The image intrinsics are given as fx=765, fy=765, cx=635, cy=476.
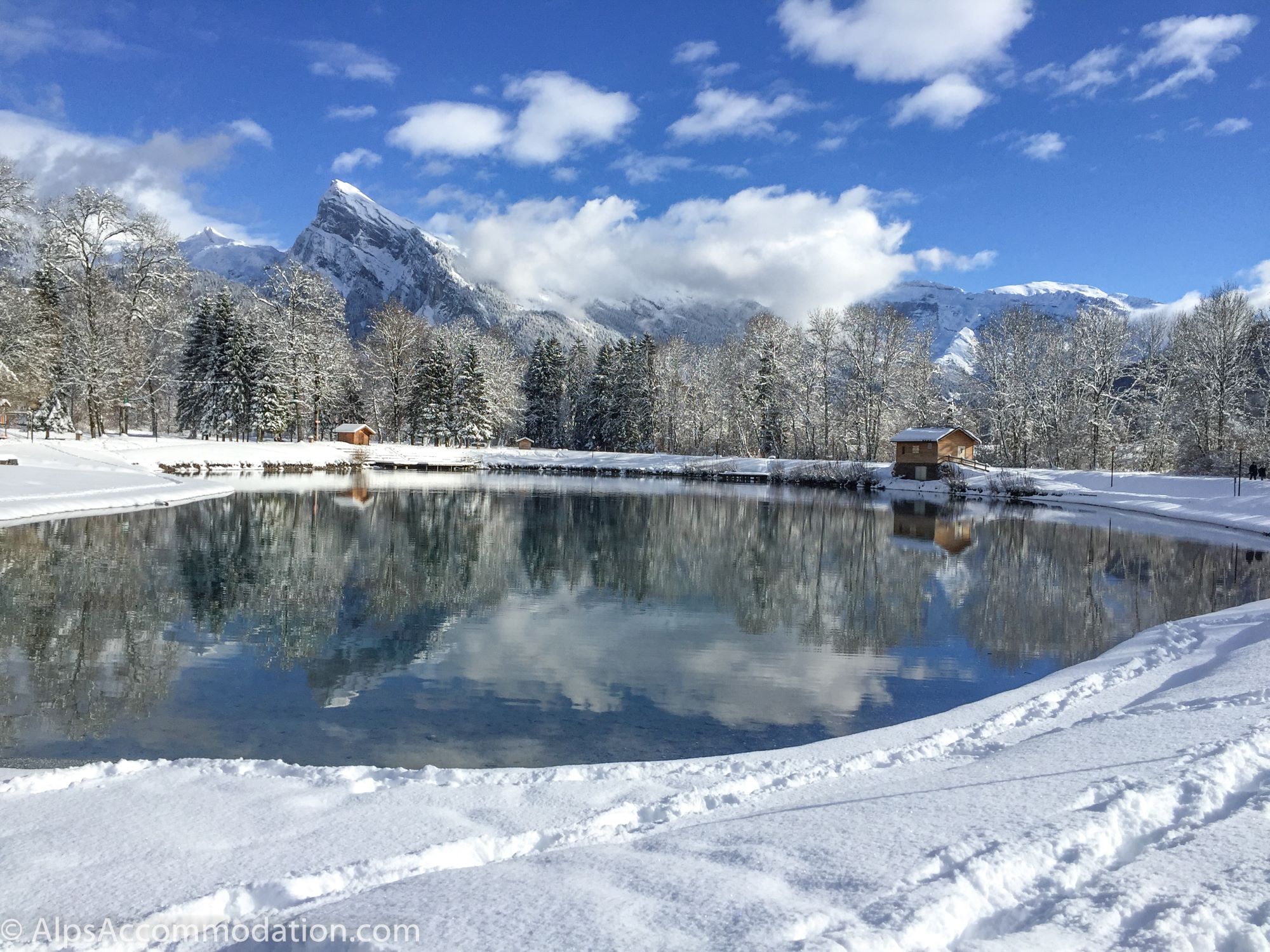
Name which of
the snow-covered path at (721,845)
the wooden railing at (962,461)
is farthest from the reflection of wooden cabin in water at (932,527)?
the snow-covered path at (721,845)

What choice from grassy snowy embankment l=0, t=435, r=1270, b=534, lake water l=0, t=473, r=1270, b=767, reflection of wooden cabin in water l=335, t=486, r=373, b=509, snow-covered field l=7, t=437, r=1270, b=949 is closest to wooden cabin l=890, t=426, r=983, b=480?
grassy snowy embankment l=0, t=435, r=1270, b=534

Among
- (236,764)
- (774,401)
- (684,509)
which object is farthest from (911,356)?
(236,764)

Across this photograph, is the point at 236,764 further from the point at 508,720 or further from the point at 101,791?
the point at 508,720

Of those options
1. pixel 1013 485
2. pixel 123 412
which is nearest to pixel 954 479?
pixel 1013 485

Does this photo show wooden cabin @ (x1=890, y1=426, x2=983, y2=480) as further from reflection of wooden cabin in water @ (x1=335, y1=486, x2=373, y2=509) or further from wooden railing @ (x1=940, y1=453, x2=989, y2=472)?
reflection of wooden cabin in water @ (x1=335, y1=486, x2=373, y2=509)

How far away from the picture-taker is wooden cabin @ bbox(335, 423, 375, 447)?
213 ft

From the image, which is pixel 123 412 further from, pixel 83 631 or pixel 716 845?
pixel 716 845

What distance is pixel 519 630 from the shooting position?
12047 millimetres

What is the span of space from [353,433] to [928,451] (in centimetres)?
4585

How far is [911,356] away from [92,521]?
2222 inches

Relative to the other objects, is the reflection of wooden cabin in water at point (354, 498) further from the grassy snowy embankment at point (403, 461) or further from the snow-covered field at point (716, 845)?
the snow-covered field at point (716, 845)

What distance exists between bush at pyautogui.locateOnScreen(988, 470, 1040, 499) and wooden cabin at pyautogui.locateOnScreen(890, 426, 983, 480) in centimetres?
469

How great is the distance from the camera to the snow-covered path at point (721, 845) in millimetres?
3098

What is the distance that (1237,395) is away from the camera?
49688 mm
